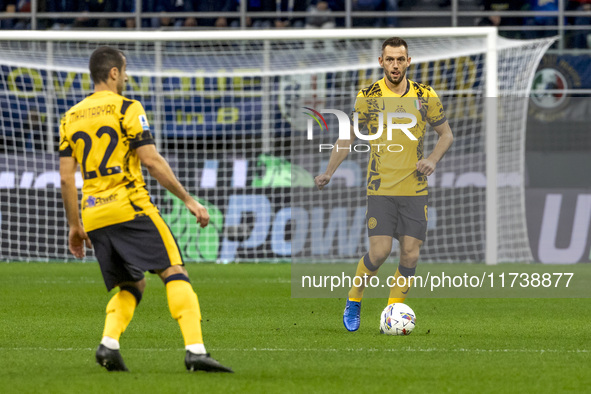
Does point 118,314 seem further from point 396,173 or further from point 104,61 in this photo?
point 396,173

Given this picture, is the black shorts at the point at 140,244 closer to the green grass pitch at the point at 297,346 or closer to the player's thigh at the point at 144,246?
the player's thigh at the point at 144,246

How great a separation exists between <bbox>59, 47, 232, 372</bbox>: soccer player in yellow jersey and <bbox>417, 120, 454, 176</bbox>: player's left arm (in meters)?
2.52

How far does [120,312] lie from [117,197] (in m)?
0.61

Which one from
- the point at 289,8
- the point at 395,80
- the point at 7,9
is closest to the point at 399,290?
the point at 395,80

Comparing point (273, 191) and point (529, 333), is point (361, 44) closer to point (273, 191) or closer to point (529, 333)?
point (273, 191)

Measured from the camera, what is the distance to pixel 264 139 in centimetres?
1656

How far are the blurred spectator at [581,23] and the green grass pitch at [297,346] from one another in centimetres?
837

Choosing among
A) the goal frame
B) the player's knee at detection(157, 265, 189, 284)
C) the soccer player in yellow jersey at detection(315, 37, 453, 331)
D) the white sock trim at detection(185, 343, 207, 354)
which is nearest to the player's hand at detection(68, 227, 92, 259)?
the player's knee at detection(157, 265, 189, 284)

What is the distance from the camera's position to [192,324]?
531cm

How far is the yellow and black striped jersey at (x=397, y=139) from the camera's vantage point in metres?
7.67

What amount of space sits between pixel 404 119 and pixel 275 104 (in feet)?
30.1

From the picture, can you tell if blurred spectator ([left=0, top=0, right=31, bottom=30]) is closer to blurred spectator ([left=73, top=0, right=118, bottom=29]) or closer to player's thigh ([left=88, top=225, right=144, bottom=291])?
blurred spectator ([left=73, top=0, right=118, bottom=29])

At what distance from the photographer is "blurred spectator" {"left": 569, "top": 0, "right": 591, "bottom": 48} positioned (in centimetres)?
1798

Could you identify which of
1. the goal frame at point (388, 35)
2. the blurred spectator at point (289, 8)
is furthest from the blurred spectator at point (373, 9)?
the goal frame at point (388, 35)
